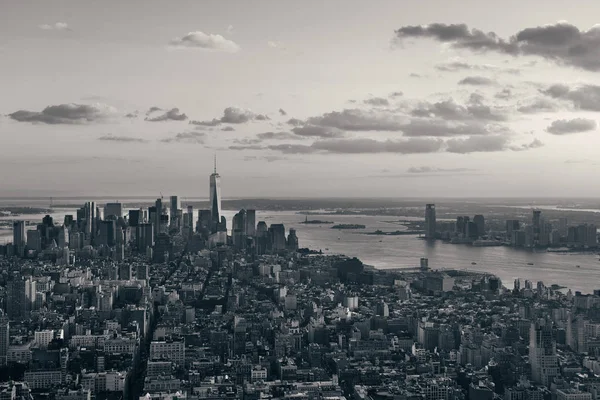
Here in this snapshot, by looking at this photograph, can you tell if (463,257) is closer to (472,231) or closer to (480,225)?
(472,231)

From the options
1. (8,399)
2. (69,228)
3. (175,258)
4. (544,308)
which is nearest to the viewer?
(8,399)

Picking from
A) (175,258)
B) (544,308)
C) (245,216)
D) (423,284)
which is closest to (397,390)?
(544,308)

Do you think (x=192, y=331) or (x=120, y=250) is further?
(x=120, y=250)

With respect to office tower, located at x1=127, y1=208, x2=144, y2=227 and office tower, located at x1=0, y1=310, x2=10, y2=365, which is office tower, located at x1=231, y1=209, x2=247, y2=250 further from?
office tower, located at x1=0, y1=310, x2=10, y2=365

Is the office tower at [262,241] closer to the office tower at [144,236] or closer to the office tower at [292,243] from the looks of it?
the office tower at [292,243]

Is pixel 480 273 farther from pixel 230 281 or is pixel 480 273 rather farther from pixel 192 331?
pixel 192 331

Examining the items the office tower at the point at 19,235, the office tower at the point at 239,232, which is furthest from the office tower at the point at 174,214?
the office tower at the point at 19,235

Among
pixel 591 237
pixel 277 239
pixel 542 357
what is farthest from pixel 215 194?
pixel 542 357
